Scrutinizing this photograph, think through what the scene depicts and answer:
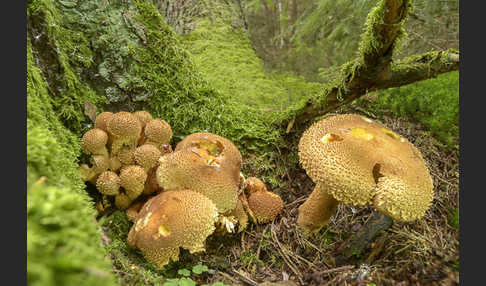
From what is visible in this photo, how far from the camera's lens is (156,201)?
2045 mm

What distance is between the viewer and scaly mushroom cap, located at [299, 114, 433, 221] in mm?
1712

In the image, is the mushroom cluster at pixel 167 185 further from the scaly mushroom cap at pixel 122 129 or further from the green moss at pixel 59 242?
the green moss at pixel 59 242

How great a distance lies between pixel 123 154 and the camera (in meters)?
2.36

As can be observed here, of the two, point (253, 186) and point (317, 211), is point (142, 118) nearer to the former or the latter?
point (253, 186)

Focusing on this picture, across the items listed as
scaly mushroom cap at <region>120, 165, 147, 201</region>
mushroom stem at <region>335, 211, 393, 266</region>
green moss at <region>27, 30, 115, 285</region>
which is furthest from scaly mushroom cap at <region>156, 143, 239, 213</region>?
green moss at <region>27, 30, 115, 285</region>

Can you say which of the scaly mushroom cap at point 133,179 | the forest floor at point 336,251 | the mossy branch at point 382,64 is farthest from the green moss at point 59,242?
the mossy branch at point 382,64

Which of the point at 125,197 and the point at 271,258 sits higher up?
the point at 125,197

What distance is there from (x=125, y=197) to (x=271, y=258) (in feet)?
4.17

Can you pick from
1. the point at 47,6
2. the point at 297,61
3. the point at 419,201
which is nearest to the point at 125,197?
the point at 47,6

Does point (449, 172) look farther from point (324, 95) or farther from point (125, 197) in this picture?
point (125, 197)

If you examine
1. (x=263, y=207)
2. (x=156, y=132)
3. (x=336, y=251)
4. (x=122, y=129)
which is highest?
(x=122, y=129)

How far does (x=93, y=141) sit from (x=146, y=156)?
41 centimetres

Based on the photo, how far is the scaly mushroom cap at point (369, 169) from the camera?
1712mm

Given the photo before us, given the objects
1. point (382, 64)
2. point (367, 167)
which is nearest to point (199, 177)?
point (367, 167)
